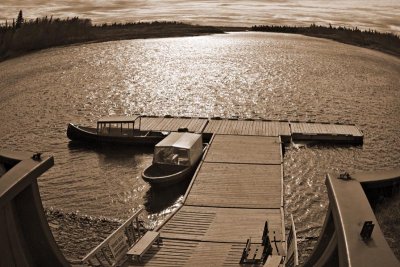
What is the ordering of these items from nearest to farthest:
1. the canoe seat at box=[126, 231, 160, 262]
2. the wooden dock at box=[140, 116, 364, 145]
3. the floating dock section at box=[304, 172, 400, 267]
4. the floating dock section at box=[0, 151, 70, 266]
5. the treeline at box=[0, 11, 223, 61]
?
the floating dock section at box=[304, 172, 400, 267]
the floating dock section at box=[0, 151, 70, 266]
the canoe seat at box=[126, 231, 160, 262]
the wooden dock at box=[140, 116, 364, 145]
the treeline at box=[0, 11, 223, 61]

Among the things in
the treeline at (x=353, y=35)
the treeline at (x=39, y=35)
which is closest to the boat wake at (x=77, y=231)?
the treeline at (x=39, y=35)

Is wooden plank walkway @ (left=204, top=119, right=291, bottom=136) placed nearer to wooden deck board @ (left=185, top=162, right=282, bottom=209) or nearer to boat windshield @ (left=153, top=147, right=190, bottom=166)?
boat windshield @ (left=153, top=147, right=190, bottom=166)

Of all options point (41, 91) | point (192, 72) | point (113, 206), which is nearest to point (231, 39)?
point (192, 72)

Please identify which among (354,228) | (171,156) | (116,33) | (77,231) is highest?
(354,228)

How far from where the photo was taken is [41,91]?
206 ft

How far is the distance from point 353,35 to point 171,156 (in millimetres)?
67924

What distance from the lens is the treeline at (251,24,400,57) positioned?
89.5m

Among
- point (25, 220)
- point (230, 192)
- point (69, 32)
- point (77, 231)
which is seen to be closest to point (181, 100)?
point (230, 192)

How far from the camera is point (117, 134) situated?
45938mm

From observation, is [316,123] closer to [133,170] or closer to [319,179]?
[319,179]

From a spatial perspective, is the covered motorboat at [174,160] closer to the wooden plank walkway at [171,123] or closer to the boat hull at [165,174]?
the boat hull at [165,174]

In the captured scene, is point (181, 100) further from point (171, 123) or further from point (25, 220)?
point (25, 220)

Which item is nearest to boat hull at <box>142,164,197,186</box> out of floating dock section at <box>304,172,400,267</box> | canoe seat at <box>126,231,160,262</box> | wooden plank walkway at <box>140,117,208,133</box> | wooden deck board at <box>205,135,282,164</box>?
wooden deck board at <box>205,135,282,164</box>

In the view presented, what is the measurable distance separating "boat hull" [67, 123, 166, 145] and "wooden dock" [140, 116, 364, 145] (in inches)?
63.5
